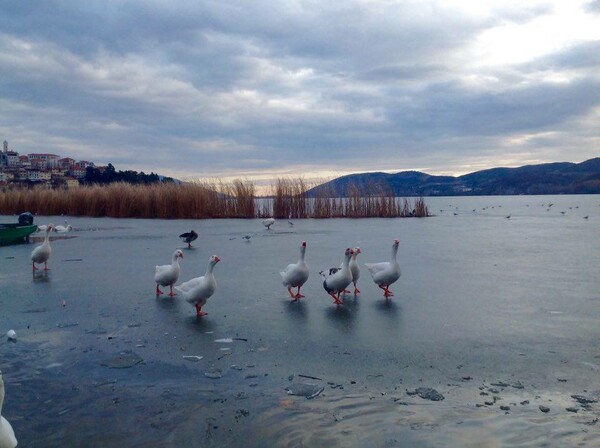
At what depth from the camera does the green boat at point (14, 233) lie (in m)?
19.8

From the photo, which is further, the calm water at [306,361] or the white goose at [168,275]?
the white goose at [168,275]

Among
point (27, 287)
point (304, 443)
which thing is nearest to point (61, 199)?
point (27, 287)

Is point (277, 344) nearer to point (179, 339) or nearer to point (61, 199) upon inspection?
point (179, 339)

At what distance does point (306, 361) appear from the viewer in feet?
20.3

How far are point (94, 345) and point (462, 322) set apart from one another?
4988mm

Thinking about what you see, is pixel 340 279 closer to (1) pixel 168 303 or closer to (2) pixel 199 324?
(2) pixel 199 324

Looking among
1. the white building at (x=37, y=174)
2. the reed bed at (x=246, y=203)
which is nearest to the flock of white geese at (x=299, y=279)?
the reed bed at (x=246, y=203)

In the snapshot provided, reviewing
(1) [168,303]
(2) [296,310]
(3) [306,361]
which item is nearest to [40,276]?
(1) [168,303]

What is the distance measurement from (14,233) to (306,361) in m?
17.8

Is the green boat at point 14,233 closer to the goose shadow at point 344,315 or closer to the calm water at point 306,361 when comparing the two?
the calm water at point 306,361

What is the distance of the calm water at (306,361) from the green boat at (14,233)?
348 inches

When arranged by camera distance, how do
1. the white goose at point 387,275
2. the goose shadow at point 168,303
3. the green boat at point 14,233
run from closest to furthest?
the goose shadow at point 168,303
the white goose at point 387,275
the green boat at point 14,233

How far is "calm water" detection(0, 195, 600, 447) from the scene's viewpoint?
179 inches

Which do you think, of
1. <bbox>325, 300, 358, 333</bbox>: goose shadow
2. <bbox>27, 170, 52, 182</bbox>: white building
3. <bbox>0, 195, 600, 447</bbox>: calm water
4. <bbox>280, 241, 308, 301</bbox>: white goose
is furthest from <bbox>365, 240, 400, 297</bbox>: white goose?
<bbox>27, 170, 52, 182</bbox>: white building
